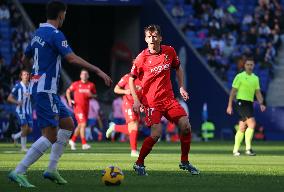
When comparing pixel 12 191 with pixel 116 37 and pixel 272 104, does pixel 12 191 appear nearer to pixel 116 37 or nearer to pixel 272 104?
pixel 272 104

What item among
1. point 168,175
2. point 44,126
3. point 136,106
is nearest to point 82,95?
point 136,106

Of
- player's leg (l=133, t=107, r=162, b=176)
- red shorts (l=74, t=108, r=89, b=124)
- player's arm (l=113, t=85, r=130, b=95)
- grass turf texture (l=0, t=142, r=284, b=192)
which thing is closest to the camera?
grass turf texture (l=0, t=142, r=284, b=192)

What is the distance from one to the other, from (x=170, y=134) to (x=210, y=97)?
233 centimetres

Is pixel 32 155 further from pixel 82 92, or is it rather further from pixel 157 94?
pixel 82 92

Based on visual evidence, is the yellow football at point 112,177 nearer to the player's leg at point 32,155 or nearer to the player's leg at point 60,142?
the player's leg at point 60,142

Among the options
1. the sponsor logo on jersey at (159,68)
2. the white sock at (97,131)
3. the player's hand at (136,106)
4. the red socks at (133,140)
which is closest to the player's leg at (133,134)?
the red socks at (133,140)

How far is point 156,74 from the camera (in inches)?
603

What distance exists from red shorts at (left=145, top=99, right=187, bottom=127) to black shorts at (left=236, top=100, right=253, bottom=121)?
8433 mm

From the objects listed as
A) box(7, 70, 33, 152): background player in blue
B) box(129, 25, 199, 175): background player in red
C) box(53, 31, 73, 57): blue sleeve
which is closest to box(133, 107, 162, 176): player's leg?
box(129, 25, 199, 175): background player in red

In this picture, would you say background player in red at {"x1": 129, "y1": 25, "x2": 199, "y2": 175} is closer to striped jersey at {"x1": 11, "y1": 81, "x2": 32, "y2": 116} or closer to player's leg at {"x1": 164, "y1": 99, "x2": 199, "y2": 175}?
player's leg at {"x1": 164, "y1": 99, "x2": 199, "y2": 175}

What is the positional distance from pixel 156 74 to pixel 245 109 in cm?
852

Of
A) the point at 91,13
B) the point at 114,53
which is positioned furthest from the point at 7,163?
the point at 91,13

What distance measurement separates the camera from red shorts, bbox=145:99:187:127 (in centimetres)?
1512

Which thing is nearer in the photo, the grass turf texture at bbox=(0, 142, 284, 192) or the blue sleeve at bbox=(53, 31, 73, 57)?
the grass turf texture at bbox=(0, 142, 284, 192)
